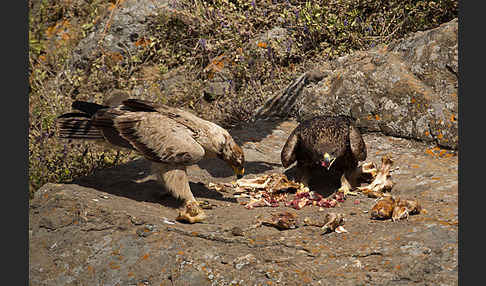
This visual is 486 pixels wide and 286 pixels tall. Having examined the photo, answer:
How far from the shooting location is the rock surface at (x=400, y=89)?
5879 mm

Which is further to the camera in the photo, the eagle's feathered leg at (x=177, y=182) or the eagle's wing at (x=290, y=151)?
the eagle's wing at (x=290, y=151)

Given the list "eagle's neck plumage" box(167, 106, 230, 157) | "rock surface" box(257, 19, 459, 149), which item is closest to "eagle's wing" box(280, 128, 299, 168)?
"eagle's neck plumage" box(167, 106, 230, 157)

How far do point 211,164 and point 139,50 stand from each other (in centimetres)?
539

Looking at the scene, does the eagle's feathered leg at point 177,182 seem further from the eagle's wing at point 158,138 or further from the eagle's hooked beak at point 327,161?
the eagle's hooked beak at point 327,161

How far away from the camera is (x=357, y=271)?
337cm

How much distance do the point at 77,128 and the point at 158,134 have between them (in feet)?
3.02

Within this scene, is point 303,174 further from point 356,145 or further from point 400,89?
point 400,89

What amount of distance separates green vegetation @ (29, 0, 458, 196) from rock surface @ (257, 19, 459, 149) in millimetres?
1476

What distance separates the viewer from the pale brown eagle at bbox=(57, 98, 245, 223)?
4812 millimetres

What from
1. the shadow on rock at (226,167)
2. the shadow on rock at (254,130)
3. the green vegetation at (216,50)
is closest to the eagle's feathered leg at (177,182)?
the shadow on rock at (226,167)

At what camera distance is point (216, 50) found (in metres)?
10.3

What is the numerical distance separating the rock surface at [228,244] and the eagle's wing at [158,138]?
1.75 ft

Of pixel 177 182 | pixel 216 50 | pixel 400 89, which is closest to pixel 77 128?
pixel 177 182

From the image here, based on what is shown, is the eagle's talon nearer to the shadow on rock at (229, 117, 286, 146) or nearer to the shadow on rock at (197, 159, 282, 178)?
the shadow on rock at (197, 159, 282, 178)
